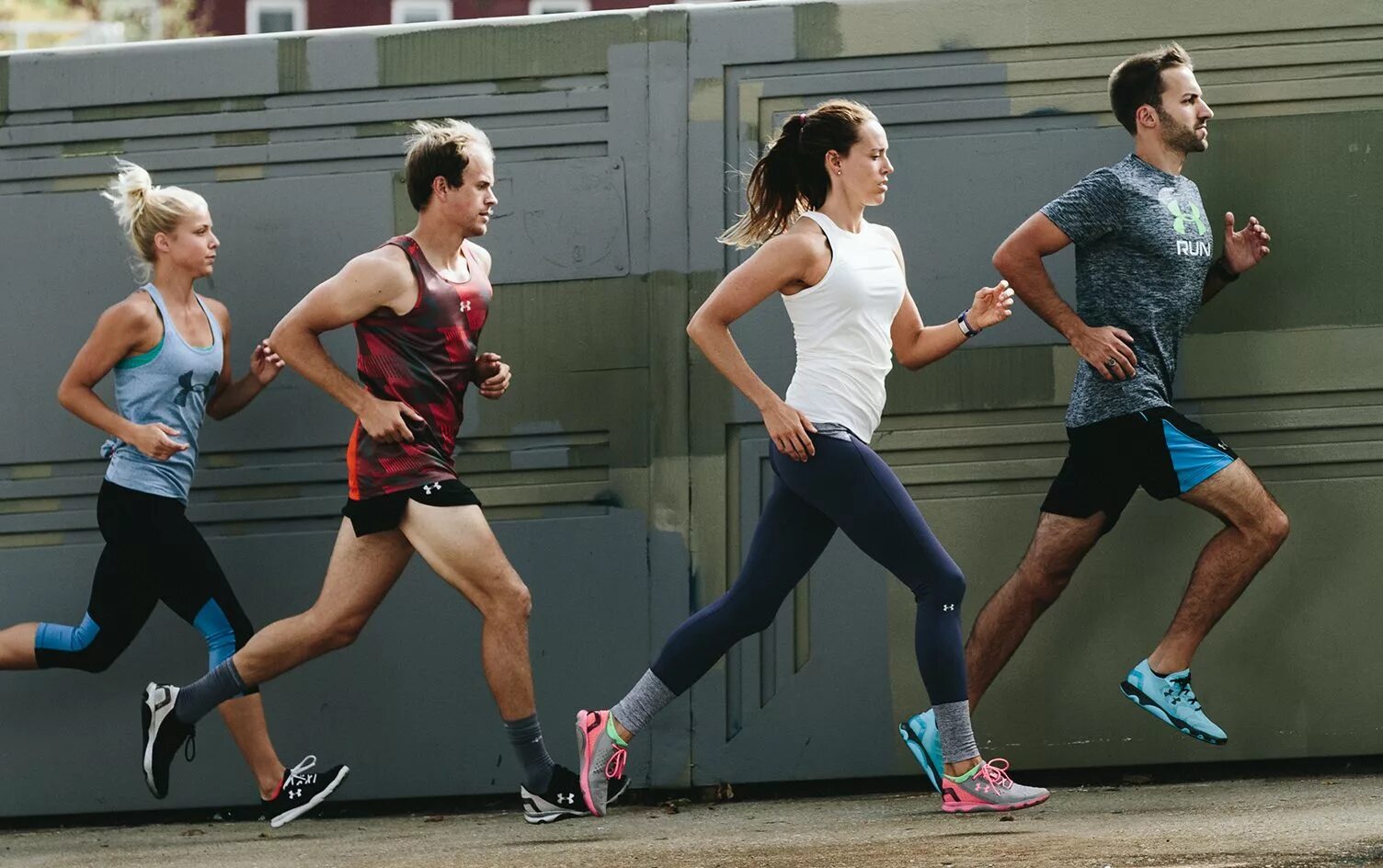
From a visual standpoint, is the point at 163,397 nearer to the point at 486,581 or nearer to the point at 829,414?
the point at 486,581

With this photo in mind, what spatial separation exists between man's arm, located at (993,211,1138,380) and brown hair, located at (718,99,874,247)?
565 mm

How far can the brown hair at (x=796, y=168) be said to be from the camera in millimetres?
4270

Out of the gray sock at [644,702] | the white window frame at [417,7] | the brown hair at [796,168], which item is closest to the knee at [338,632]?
the gray sock at [644,702]

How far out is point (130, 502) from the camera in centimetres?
473

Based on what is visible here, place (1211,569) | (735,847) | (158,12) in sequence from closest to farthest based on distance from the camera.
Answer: (735,847) < (1211,569) < (158,12)

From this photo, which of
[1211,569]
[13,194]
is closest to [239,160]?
[13,194]

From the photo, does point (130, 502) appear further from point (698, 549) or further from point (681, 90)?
point (681, 90)

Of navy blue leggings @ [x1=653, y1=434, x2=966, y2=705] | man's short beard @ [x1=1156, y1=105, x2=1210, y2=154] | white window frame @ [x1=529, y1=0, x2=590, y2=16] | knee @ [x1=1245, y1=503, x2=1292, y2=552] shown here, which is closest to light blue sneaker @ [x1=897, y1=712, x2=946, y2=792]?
navy blue leggings @ [x1=653, y1=434, x2=966, y2=705]

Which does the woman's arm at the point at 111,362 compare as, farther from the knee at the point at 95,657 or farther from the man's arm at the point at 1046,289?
the man's arm at the point at 1046,289

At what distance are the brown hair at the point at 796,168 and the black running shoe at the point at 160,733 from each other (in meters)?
2.16

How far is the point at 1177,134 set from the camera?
4.49 meters

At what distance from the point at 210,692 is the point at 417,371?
1.15 meters

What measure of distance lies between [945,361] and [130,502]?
2.52 m

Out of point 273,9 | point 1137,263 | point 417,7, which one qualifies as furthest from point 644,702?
point 273,9
